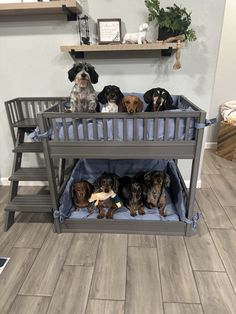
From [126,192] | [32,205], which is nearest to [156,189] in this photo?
[126,192]

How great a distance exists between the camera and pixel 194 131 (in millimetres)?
1419

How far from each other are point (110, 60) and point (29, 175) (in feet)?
3.81

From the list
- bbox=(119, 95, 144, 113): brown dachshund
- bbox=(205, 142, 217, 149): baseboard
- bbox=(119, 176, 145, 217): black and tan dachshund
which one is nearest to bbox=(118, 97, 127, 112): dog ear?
bbox=(119, 95, 144, 113): brown dachshund

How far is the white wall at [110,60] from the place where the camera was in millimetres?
1812

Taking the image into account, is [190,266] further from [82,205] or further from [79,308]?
[82,205]

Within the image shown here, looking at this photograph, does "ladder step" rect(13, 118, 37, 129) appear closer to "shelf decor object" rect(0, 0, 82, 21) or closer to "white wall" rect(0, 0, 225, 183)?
"white wall" rect(0, 0, 225, 183)

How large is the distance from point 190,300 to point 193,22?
6.30ft

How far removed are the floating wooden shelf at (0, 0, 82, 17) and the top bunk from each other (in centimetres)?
79

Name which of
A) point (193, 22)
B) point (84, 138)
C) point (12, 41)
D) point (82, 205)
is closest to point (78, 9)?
point (12, 41)

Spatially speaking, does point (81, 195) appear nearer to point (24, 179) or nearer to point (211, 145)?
point (24, 179)

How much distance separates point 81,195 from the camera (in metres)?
1.82

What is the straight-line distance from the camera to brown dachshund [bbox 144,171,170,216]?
1717 mm

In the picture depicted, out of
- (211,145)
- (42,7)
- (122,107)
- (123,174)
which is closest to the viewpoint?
(122,107)

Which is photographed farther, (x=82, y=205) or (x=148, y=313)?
(x=82, y=205)
